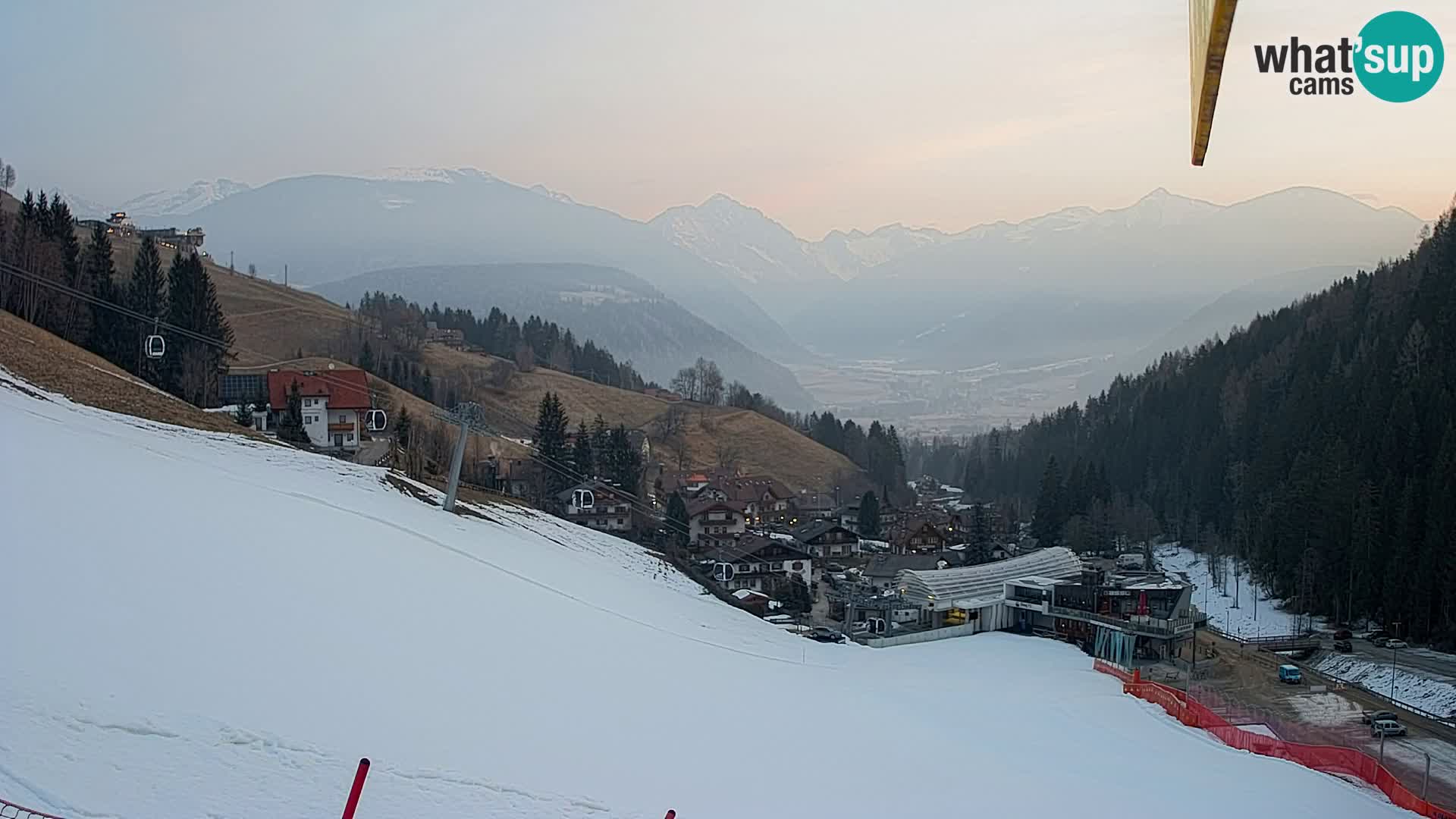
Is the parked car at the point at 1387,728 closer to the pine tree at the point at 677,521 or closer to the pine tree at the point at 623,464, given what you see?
the pine tree at the point at 677,521

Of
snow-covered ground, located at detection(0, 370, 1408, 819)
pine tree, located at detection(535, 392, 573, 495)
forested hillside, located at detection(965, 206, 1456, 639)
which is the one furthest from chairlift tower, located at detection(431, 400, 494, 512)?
forested hillside, located at detection(965, 206, 1456, 639)

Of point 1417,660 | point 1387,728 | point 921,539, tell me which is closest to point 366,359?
point 921,539

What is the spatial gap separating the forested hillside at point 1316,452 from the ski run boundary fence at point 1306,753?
66.8 feet

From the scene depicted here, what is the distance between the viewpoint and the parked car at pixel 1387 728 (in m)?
23.0

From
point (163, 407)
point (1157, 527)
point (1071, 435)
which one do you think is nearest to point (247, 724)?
point (163, 407)

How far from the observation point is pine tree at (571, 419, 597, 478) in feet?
173

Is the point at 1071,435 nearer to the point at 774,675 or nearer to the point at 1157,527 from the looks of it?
the point at 1157,527

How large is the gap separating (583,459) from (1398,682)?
37388mm

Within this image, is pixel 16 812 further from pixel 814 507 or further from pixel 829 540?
pixel 814 507

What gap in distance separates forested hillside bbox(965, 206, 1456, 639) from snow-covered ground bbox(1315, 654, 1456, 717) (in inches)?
193

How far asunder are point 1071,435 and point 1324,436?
172ft

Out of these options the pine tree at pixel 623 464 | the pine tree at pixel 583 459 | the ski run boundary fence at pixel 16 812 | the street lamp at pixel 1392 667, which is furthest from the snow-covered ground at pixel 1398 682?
the pine tree at pixel 583 459

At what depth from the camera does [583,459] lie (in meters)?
53.4

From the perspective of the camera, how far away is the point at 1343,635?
115ft
